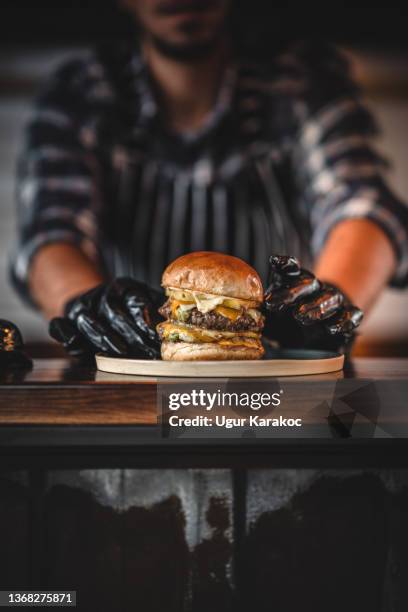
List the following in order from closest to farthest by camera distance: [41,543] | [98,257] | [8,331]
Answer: [41,543] → [8,331] → [98,257]

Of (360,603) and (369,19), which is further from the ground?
(369,19)

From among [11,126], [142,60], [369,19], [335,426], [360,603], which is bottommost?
[360,603]

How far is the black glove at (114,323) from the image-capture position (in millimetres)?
1180

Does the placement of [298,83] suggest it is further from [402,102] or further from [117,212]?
[117,212]

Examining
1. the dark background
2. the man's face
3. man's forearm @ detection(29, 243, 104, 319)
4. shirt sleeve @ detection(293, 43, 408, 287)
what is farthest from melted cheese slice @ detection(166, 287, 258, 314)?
the dark background

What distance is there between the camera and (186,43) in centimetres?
301

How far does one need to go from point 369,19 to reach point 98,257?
1.79 meters

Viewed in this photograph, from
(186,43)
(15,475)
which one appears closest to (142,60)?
(186,43)

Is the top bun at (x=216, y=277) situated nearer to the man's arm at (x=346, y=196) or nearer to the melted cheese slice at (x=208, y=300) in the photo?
the melted cheese slice at (x=208, y=300)

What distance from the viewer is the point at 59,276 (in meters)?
2.57

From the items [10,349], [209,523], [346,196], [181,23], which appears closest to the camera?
[209,523]

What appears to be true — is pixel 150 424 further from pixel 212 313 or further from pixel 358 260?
pixel 358 260

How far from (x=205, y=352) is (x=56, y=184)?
74.7 inches

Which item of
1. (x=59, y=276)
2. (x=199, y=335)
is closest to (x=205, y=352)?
(x=199, y=335)
